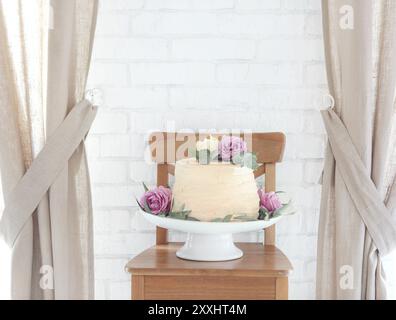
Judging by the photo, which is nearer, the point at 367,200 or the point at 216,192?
the point at 216,192

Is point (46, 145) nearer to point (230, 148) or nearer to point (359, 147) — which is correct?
point (230, 148)

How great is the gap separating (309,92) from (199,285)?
76 centimetres

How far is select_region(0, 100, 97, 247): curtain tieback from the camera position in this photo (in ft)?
4.33

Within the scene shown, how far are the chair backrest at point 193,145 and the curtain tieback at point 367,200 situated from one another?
0.20 m

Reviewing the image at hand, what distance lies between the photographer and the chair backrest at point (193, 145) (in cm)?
145

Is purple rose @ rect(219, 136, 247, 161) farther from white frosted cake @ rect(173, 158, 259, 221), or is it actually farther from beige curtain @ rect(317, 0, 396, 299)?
beige curtain @ rect(317, 0, 396, 299)

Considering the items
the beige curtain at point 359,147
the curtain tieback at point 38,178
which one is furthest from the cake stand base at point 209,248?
the curtain tieback at point 38,178

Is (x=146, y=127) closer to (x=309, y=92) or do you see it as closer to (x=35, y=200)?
(x=35, y=200)

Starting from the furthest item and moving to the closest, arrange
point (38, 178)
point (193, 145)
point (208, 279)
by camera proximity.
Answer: point (193, 145)
point (38, 178)
point (208, 279)

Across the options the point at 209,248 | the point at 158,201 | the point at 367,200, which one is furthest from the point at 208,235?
the point at 367,200

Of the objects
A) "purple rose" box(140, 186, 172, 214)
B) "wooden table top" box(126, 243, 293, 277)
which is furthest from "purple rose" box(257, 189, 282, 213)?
"purple rose" box(140, 186, 172, 214)

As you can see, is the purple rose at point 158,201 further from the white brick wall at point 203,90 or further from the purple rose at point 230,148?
the white brick wall at point 203,90

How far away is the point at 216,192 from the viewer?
3.96 feet

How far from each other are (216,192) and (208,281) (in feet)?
0.77
